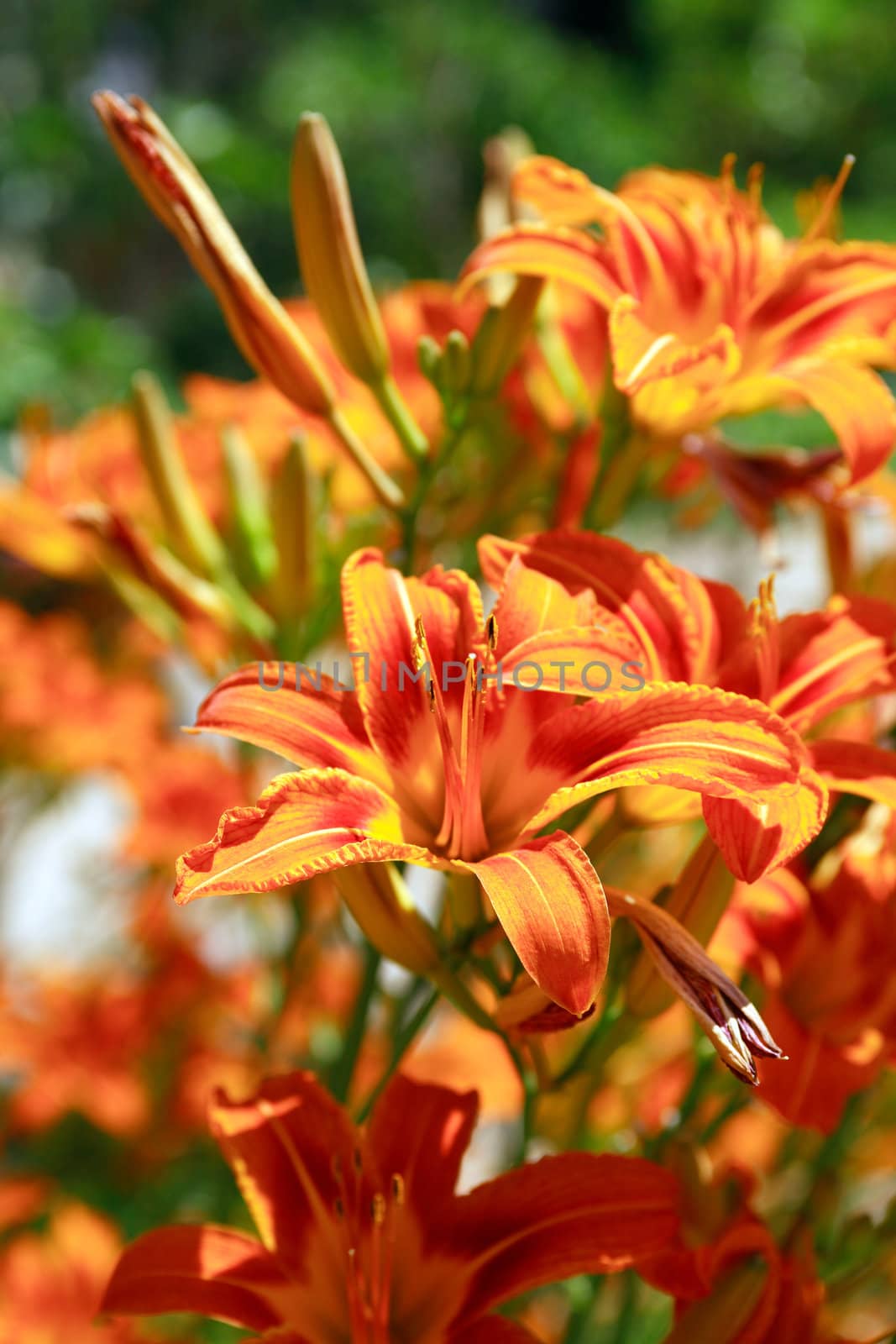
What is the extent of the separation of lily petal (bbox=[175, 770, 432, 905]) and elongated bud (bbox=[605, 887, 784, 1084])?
0.06 metres

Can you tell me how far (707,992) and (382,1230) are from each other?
0.45ft

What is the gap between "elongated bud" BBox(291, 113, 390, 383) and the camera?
0.40 m

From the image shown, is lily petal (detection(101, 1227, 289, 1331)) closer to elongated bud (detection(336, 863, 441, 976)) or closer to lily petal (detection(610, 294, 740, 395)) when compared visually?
elongated bud (detection(336, 863, 441, 976))

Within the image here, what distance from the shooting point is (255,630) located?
49cm

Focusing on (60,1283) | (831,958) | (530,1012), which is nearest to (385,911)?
(530,1012)

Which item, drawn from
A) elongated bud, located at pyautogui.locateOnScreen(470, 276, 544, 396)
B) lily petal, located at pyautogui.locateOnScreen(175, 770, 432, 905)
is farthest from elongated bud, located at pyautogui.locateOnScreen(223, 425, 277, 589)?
lily petal, located at pyautogui.locateOnScreen(175, 770, 432, 905)

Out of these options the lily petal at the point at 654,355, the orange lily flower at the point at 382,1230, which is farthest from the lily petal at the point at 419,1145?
the lily petal at the point at 654,355

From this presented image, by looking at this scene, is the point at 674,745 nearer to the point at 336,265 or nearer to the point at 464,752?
the point at 464,752

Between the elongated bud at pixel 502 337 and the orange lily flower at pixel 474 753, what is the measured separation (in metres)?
0.13

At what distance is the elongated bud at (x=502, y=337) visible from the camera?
1.42 ft

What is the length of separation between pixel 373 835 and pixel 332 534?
0.28 m

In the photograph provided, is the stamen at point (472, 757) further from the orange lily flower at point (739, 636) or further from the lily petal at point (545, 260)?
the lily petal at point (545, 260)

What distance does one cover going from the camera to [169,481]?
0.50m

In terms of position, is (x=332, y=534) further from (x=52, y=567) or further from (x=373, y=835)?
(x=373, y=835)
